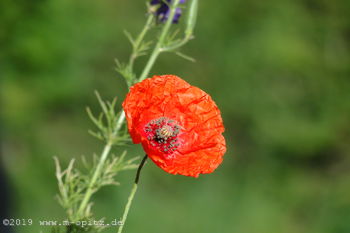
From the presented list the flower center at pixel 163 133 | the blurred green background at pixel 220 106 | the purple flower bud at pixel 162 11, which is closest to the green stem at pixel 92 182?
the flower center at pixel 163 133

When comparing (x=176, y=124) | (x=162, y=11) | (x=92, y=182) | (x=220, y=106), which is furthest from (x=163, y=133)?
(x=220, y=106)

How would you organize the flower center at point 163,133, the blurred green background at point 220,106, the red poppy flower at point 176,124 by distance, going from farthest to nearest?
the blurred green background at point 220,106, the flower center at point 163,133, the red poppy flower at point 176,124

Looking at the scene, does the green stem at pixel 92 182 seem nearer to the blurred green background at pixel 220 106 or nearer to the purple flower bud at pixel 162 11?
the purple flower bud at pixel 162 11

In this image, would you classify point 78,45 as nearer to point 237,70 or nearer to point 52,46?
point 52,46

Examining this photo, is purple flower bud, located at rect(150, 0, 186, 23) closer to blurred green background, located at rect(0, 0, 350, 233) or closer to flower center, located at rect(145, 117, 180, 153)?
flower center, located at rect(145, 117, 180, 153)

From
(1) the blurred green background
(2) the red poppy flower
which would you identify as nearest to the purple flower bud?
(2) the red poppy flower
